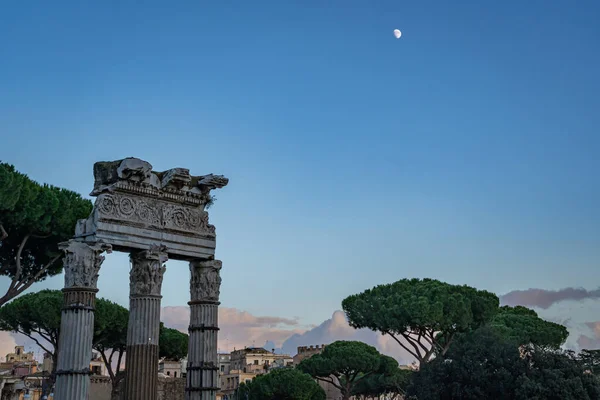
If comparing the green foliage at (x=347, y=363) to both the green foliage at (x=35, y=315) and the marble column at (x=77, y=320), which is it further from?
the marble column at (x=77, y=320)

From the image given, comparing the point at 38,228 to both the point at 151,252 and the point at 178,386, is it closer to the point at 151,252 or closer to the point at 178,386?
the point at 151,252

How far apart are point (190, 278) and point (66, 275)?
364 cm

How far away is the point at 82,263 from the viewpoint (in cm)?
1617

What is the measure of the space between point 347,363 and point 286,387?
5358 millimetres

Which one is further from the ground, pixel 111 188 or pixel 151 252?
pixel 111 188

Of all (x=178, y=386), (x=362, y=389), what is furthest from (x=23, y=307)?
(x=362, y=389)

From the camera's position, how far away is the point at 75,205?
25469 mm

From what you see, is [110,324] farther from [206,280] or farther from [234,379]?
[234,379]

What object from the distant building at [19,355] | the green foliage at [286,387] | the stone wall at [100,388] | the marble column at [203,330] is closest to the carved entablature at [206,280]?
the marble column at [203,330]

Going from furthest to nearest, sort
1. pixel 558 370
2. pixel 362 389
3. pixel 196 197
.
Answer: pixel 362 389 → pixel 558 370 → pixel 196 197

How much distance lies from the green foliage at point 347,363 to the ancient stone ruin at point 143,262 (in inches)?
1539

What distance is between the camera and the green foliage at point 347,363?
187ft

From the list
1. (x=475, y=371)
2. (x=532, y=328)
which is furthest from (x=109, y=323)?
(x=532, y=328)

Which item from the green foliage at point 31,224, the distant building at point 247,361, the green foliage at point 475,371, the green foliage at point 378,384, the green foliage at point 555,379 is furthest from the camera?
the distant building at point 247,361
